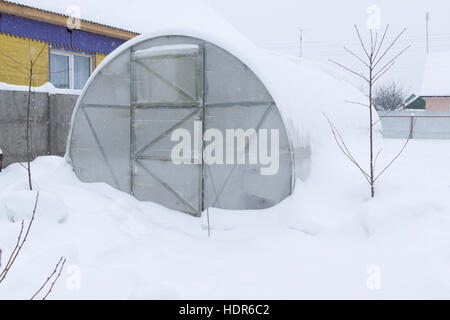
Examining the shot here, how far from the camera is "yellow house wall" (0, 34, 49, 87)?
11.0m

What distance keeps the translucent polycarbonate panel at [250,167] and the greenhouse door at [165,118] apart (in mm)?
277

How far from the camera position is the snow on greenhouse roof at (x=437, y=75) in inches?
1191

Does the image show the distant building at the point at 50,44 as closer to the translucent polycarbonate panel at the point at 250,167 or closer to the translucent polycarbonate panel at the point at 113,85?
the translucent polycarbonate panel at the point at 113,85

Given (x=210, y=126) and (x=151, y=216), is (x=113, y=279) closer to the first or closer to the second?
(x=151, y=216)

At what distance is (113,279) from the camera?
14.7ft

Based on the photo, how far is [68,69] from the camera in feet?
41.8

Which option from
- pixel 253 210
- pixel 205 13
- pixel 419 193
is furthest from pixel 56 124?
pixel 205 13

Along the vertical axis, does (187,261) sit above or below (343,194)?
below

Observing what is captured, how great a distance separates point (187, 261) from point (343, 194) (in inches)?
101

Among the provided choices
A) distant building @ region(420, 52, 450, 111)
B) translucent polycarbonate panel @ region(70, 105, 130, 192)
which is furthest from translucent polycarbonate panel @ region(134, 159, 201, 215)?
distant building @ region(420, 52, 450, 111)

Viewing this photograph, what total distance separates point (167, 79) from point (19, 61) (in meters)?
6.48
